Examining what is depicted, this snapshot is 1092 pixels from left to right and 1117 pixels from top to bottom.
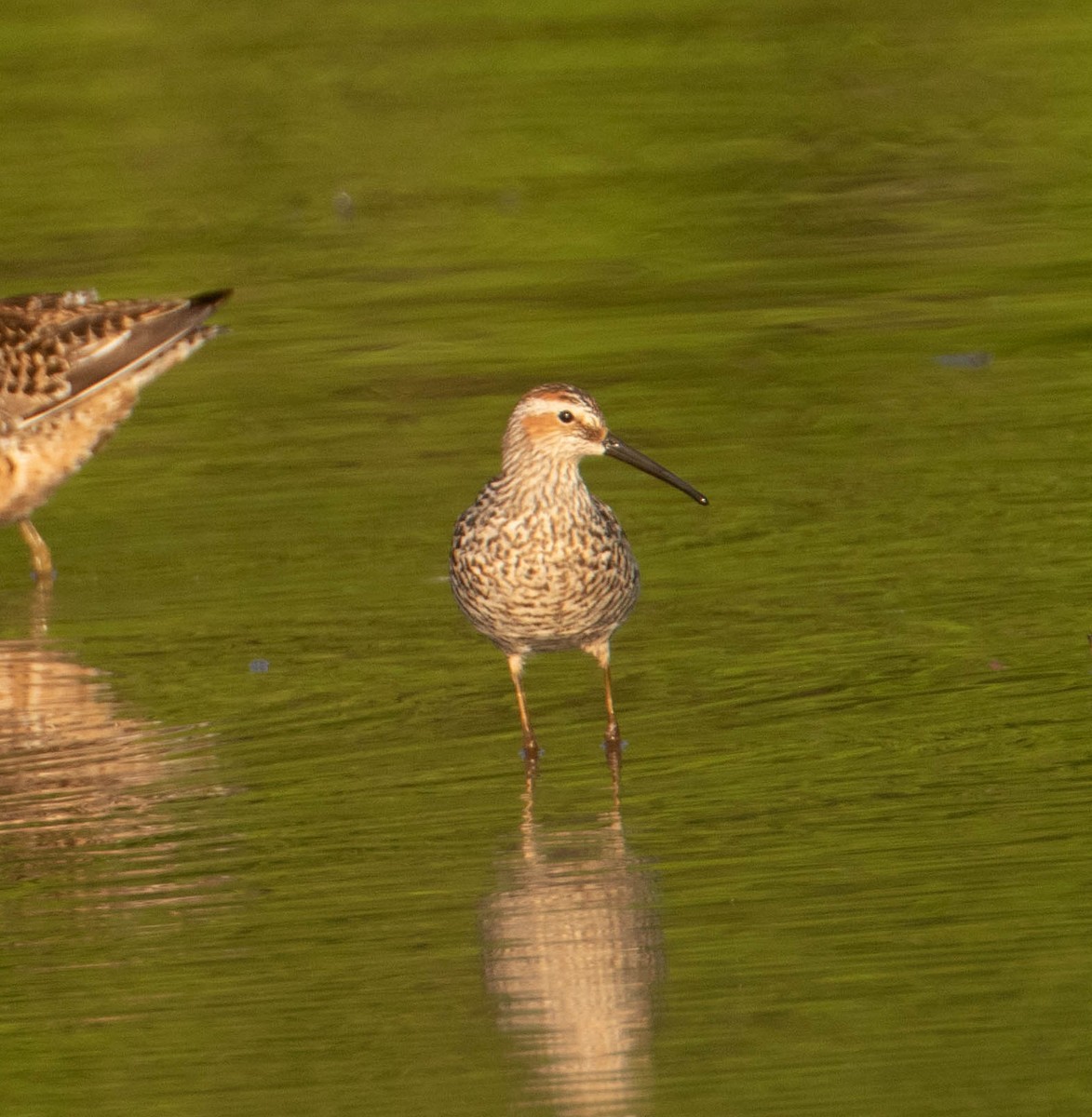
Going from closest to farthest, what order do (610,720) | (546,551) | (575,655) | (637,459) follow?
(546,551) < (610,720) < (637,459) < (575,655)

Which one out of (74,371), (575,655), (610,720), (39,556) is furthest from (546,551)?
(74,371)

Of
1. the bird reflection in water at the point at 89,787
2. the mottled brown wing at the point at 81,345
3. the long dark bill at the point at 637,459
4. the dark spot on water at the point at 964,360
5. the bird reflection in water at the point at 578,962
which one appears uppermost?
the long dark bill at the point at 637,459

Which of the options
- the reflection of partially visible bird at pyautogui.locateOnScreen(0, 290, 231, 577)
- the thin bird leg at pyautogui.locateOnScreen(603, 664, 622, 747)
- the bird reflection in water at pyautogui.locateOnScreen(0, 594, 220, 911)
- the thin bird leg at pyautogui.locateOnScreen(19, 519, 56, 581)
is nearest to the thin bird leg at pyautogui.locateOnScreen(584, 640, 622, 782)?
the thin bird leg at pyautogui.locateOnScreen(603, 664, 622, 747)

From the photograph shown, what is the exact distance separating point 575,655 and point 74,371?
9.50ft

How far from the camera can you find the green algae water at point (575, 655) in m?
5.90

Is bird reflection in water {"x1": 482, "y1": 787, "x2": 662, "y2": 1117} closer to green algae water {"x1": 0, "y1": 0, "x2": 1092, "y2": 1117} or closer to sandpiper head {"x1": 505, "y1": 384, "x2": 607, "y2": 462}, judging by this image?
green algae water {"x1": 0, "y1": 0, "x2": 1092, "y2": 1117}

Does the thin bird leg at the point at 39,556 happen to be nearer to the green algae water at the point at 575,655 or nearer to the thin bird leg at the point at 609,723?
the green algae water at the point at 575,655

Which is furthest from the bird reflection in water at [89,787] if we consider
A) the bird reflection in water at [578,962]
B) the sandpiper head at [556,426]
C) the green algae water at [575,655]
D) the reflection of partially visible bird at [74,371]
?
the reflection of partially visible bird at [74,371]

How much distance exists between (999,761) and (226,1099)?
2625 mm

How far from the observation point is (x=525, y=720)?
7.66 m

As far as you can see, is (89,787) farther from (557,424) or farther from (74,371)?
(74,371)

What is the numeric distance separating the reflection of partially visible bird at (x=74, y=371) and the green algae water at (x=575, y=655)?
1.08 ft

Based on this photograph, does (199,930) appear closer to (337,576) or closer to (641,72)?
(337,576)

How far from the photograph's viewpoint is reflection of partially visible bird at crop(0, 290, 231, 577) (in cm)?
1054
